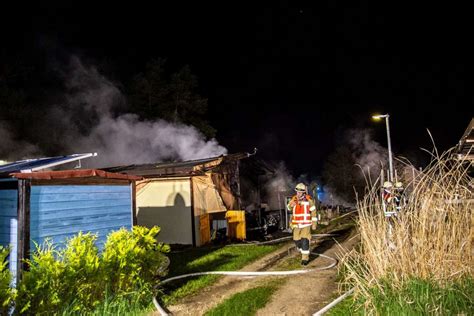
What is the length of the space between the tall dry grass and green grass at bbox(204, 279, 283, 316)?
64.6 inches

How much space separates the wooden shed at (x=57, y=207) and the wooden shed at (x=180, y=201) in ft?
20.6

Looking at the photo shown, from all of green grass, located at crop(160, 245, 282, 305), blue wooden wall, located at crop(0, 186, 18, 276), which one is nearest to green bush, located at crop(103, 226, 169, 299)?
green grass, located at crop(160, 245, 282, 305)

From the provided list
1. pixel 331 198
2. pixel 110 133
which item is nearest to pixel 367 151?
pixel 331 198

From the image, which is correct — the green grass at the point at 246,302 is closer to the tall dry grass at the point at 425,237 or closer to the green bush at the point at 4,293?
the tall dry grass at the point at 425,237

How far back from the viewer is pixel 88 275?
206 inches

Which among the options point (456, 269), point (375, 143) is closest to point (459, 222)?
point (456, 269)

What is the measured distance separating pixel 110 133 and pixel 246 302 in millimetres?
23910

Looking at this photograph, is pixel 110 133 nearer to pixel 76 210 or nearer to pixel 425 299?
pixel 76 210

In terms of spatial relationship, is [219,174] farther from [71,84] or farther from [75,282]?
[71,84]

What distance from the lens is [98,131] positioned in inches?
1089

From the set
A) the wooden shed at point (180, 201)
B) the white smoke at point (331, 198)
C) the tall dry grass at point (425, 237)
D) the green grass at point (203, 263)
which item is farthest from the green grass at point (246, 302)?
the white smoke at point (331, 198)

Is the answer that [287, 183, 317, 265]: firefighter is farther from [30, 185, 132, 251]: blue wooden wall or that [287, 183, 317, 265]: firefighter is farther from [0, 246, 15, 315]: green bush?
[0, 246, 15, 315]: green bush

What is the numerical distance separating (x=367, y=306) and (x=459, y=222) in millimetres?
1679

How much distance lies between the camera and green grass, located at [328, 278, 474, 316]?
14.6 feet
